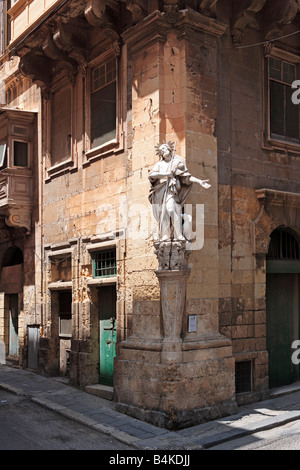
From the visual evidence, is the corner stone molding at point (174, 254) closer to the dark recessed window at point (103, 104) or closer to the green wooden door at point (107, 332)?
the green wooden door at point (107, 332)

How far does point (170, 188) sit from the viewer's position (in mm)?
10266

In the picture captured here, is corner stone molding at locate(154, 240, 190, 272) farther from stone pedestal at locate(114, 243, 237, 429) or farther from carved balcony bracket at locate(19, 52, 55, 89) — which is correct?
carved balcony bracket at locate(19, 52, 55, 89)

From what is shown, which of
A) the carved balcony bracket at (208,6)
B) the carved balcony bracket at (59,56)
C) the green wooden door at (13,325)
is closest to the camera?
the carved balcony bracket at (208,6)

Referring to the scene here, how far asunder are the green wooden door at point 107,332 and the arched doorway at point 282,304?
3.47m

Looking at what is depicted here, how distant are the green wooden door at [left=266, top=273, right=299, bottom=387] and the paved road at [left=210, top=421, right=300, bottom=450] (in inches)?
111

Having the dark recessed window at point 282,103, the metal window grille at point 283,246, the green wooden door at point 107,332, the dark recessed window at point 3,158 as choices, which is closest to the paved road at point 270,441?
the green wooden door at point 107,332

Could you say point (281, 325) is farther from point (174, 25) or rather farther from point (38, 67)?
point (38, 67)

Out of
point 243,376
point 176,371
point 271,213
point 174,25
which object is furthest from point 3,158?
point 243,376

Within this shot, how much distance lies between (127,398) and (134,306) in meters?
1.78

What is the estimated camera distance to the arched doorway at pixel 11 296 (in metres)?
17.3

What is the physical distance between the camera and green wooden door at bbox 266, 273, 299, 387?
12.7 m

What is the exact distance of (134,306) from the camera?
11.3 m

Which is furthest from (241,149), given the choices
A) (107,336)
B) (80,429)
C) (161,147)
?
(80,429)

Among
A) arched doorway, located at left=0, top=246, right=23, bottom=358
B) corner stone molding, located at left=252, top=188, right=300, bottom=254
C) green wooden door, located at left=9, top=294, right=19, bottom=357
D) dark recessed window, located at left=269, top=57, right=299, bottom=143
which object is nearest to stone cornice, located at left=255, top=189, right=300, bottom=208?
corner stone molding, located at left=252, top=188, right=300, bottom=254
